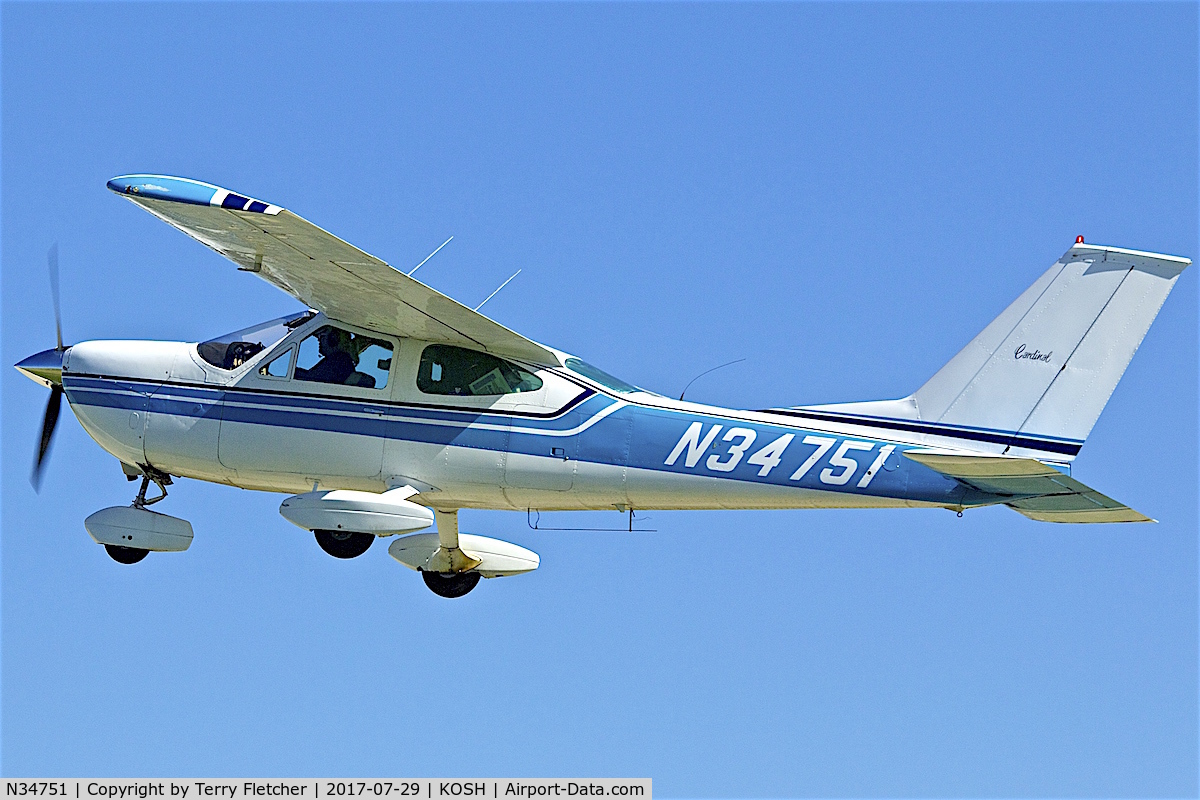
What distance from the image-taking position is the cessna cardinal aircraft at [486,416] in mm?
Answer: 14539

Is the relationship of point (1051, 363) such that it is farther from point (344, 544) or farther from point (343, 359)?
point (344, 544)

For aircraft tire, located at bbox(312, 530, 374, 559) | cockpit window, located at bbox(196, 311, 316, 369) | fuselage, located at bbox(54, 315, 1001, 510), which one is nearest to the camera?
fuselage, located at bbox(54, 315, 1001, 510)

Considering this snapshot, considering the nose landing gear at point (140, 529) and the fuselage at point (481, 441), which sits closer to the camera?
the fuselage at point (481, 441)

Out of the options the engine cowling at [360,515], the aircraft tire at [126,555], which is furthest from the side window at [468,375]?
the aircraft tire at [126,555]

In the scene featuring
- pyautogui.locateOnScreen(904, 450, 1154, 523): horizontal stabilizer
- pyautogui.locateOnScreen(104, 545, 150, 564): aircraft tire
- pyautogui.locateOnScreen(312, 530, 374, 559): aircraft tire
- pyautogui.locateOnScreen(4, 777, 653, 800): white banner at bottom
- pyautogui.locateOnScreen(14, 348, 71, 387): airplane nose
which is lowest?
pyautogui.locateOnScreen(4, 777, 653, 800): white banner at bottom

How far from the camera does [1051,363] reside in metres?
14.7

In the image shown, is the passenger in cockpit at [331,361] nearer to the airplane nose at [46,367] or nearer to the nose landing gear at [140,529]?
the nose landing gear at [140,529]

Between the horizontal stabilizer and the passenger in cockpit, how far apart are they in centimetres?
506

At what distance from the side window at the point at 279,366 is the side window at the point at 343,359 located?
0.32ft

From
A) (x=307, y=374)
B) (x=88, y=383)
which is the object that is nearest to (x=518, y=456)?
(x=307, y=374)

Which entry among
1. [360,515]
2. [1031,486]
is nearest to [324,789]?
[360,515]

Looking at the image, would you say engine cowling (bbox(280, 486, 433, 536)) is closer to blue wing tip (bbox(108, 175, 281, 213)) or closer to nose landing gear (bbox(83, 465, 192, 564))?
nose landing gear (bbox(83, 465, 192, 564))

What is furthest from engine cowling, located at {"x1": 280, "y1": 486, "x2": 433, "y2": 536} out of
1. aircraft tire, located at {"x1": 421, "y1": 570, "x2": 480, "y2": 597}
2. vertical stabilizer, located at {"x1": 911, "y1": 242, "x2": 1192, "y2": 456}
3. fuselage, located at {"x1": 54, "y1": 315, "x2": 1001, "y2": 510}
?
vertical stabilizer, located at {"x1": 911, "y1": 242, "x2": 1192, "y2": 456}

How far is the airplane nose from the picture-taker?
16.7 meters
